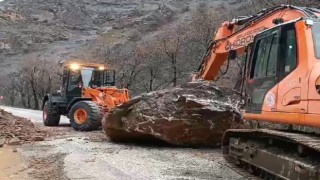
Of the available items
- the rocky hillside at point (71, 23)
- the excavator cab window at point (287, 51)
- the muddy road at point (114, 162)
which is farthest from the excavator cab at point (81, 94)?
the rocky hillside at point (71, 23)

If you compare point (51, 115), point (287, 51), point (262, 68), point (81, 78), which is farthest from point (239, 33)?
point (51, 115)

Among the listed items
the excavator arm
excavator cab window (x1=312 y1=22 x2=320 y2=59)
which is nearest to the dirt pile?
the excavator arm

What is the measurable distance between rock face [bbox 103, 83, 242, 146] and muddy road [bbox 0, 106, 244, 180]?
0.34 meters

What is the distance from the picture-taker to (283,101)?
262 inches

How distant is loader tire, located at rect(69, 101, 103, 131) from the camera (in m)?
16.4

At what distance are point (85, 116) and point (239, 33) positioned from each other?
814cm

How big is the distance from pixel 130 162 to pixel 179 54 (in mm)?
30701

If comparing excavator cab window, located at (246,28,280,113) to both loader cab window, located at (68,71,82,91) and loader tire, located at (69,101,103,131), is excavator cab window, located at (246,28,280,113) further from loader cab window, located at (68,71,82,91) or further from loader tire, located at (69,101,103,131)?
loader cab window, located at (68,71,82,91)

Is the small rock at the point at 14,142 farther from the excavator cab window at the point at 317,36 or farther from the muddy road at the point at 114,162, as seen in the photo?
the excavator cab window at the point at 317,36

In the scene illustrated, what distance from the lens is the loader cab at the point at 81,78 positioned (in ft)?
62.3

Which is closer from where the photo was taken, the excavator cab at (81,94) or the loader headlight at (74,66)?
the excavator cab at (81,94)

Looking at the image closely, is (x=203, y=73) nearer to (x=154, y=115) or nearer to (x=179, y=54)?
(x=154, y=115)

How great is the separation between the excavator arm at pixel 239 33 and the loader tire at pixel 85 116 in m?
5.09

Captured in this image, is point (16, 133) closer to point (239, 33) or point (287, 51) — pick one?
point (239, 33)
